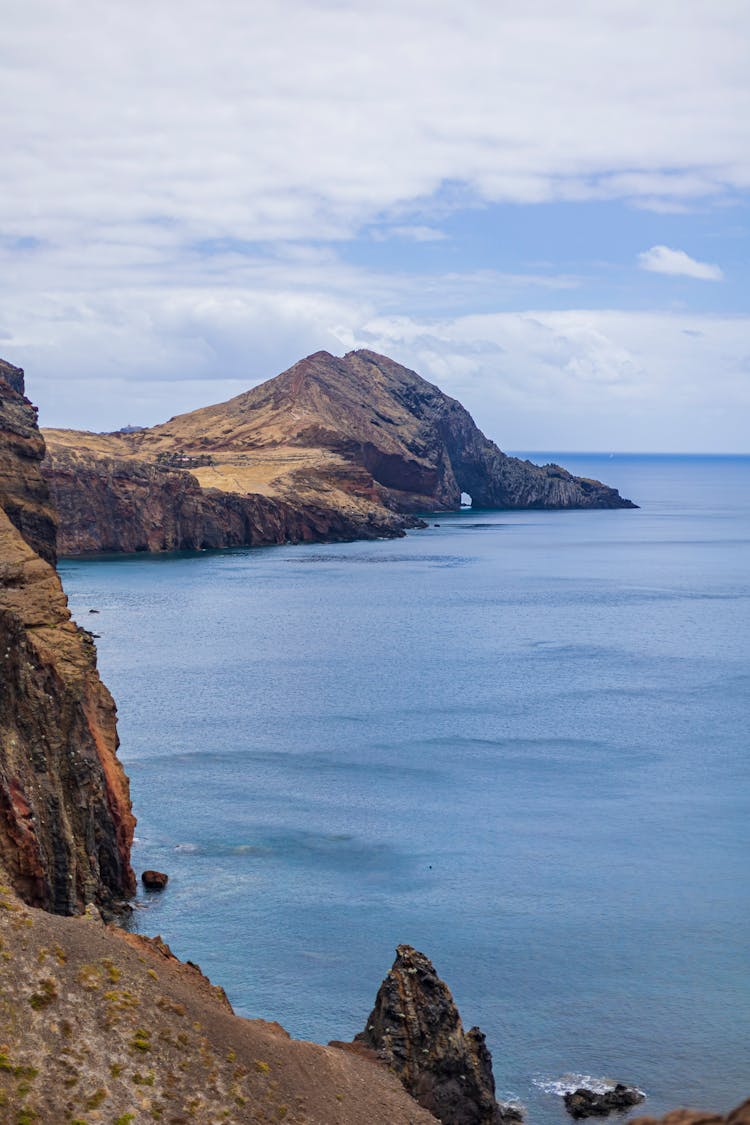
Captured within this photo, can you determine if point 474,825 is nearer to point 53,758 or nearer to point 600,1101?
point 53,758

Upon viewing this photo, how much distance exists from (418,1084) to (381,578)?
454 feet

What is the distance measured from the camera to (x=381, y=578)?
572ft

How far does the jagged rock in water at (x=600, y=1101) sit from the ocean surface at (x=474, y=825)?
44 centimetres

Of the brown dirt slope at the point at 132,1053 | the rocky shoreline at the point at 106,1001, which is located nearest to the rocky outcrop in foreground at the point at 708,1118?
the rocky shoreline at the point at 106,1001

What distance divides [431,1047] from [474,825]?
95.3 ft

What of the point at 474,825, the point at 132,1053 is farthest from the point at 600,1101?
the point at 474,825

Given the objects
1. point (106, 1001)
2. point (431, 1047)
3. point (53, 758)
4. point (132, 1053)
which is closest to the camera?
point (132, 1053)

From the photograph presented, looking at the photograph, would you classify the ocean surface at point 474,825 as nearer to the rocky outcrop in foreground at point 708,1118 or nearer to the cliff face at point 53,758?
the cliff face at point 53,758

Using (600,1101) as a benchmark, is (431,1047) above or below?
above

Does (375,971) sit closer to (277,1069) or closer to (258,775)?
(277,1069)

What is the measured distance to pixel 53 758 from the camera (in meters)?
48.8

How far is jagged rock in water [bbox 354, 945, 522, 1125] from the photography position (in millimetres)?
36531

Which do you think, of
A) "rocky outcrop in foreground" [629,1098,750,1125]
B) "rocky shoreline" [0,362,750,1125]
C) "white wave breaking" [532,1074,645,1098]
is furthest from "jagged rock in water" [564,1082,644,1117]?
"rocky outcrop in foreground" [629,1098,750,1125]

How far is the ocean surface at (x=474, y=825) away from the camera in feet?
150
